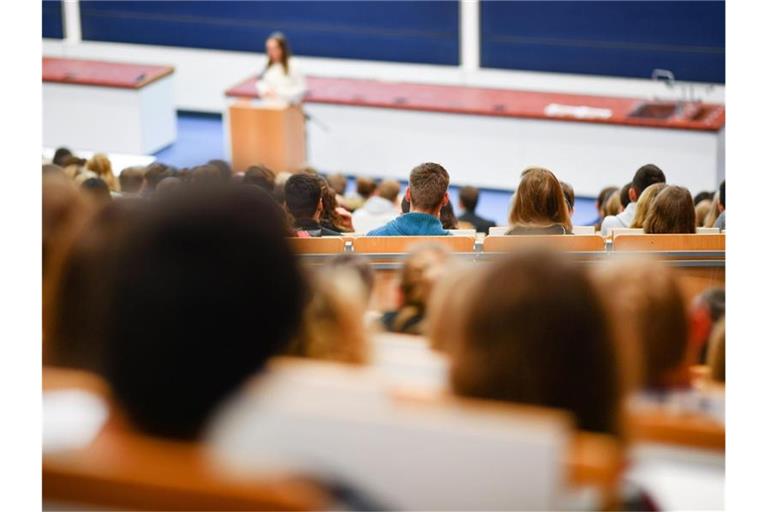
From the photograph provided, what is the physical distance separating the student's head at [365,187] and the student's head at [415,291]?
4.09 meters

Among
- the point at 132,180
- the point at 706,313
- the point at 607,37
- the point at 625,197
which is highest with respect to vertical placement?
the point at 607,37

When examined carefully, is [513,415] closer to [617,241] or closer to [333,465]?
[333,465]

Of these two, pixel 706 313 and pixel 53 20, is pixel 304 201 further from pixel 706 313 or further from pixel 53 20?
pixel 53 20

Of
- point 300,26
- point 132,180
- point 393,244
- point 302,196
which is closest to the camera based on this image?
point 393,244

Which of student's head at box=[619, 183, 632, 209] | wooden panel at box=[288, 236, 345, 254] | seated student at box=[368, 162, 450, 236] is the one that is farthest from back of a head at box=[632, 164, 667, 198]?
wooden panel at box=[288, 236, 345, 254]

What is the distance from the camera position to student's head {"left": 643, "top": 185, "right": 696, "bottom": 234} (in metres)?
4.02

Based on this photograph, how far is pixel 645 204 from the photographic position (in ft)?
14.6

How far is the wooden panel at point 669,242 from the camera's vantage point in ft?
12.1

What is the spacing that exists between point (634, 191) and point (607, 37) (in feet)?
13.6

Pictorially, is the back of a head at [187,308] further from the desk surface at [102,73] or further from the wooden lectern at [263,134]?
the desk surface at [102,73]

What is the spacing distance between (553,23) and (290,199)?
5.33 metres

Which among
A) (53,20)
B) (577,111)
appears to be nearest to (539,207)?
(577,111)

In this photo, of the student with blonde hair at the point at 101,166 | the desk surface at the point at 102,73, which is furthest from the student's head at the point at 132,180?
the desk surface at the point at 102,73

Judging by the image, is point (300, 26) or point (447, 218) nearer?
point (447, 218)
